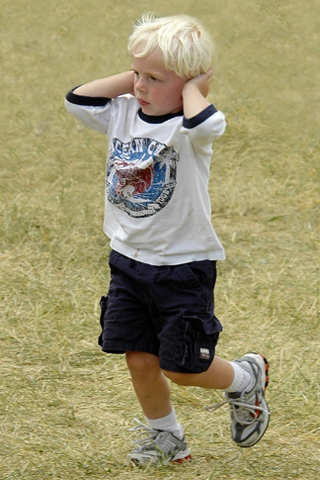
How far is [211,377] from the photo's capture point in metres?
3.18

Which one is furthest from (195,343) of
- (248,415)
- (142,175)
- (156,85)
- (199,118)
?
(156,85)

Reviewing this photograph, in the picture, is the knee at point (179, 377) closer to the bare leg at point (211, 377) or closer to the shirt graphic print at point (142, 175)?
the bare leg at point (211, 377)

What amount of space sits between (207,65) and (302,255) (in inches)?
120

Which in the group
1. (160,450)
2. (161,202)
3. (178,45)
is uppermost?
(178,45)

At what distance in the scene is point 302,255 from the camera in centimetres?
579

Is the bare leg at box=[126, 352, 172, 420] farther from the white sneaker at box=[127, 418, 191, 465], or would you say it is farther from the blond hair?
the blond hair

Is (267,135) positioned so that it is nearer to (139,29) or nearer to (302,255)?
(302,255)

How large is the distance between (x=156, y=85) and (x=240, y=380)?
118 cm

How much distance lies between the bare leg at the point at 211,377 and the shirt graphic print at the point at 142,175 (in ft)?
1.93

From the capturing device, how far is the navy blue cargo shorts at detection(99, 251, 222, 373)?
2990 mm

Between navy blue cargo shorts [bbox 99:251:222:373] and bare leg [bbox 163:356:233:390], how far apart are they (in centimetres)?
4

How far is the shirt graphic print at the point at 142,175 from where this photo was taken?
2953 millimetres

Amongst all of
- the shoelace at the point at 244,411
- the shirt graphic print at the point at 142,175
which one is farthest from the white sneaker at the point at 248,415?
the shirt graphic print at the point at 142,175

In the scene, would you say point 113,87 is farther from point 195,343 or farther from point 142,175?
point 195,343
